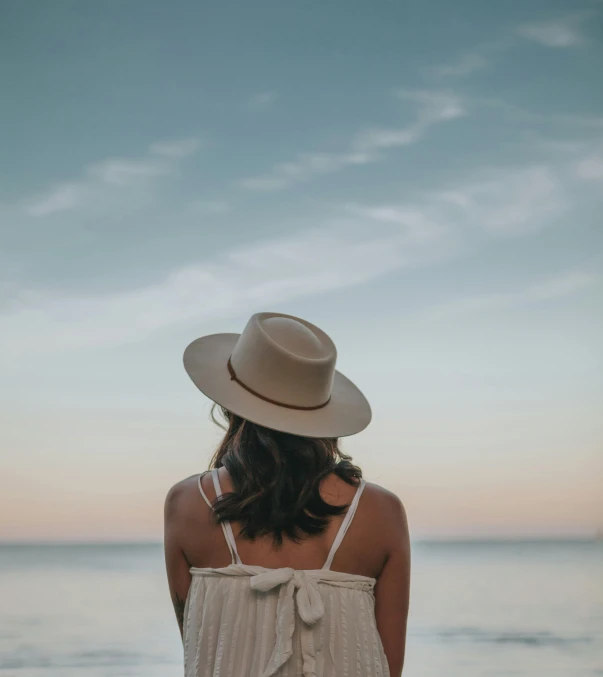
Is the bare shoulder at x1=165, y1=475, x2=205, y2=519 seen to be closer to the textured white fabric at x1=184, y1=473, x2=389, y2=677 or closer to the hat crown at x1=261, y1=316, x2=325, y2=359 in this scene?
the textured white fabric at x1=184, y1=473, x2=389, y2=677

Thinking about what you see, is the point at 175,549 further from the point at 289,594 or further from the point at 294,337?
the point at 294,337

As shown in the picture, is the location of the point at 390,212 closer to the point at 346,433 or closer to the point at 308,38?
the point at 308,38

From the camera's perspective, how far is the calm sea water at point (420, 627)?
6598mm

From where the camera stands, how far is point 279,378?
1.65 m

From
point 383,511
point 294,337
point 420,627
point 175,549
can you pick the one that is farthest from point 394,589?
point 420,627

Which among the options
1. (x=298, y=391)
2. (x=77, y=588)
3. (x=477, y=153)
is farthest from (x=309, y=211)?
(x=298, y=391)

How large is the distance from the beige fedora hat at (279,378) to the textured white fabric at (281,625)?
22 centimetres

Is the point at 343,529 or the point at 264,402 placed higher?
the point at 264,402

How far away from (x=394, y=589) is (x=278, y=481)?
34cm

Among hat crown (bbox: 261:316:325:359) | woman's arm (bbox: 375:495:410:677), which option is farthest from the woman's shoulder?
hat crown (bbox: 261:316:325:359)

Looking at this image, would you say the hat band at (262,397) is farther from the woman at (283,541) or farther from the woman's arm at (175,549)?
the woman's arm at (175,549)

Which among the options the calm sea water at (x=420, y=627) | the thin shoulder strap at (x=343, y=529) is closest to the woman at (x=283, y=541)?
the thin shoulder strap at (x=343, y=529)

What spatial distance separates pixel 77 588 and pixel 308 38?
914 centimetres

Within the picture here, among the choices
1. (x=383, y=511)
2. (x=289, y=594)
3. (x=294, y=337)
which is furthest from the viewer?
(x=294, y=337)
